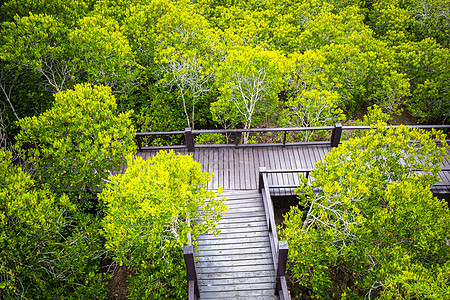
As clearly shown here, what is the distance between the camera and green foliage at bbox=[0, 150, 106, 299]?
7148 mm

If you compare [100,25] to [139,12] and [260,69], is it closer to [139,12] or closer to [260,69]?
[139,12]

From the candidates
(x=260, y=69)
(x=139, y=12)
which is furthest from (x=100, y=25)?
(x=260, y=69)

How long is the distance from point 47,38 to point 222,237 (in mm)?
10498

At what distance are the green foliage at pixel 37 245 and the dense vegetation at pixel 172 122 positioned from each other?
1.9 inches

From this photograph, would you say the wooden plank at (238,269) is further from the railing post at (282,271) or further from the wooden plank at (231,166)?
the wooden plank at (231,166)

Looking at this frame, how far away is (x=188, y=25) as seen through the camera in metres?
14.3

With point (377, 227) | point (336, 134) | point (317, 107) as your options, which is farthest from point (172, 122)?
point (377, 227)

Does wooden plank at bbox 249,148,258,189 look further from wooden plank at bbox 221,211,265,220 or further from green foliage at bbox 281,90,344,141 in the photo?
green foliage at bbox 281,90,344,141

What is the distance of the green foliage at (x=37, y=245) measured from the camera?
715 cm

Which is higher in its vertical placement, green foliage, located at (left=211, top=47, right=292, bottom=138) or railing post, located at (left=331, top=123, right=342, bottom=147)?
green foliage, located at (left=211, top=47, right=292, bottom=138)

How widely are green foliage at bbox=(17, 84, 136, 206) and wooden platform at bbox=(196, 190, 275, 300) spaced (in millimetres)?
3925

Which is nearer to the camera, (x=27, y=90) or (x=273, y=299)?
(x=273, y=299)

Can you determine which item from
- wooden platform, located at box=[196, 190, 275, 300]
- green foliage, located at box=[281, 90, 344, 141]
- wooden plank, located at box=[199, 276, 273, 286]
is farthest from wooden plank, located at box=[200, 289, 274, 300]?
green foliage, located at box=[281, 90, 344, 141]

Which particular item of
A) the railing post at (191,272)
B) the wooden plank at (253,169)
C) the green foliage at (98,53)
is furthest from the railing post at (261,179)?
the green foliage at (98,53)
